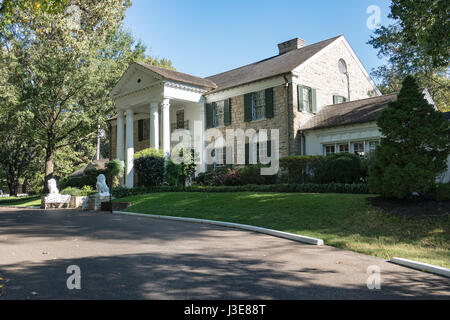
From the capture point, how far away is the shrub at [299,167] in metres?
16.8

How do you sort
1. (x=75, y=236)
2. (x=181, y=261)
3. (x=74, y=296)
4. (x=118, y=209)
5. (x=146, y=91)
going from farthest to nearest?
(x=146, y=91)
(x=118, y=209)
(x=75, y=236)
(x=181, y=261)
(x=74, y=296)

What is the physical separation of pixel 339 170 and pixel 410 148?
5.04m

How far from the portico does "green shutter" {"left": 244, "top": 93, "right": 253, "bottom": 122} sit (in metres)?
3.39

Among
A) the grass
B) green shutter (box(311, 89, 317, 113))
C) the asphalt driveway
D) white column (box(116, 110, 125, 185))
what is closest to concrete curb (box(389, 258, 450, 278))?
the asphalt driveway

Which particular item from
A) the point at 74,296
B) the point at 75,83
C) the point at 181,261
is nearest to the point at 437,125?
the point at 181,261

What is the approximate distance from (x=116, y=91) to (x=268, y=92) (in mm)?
12216

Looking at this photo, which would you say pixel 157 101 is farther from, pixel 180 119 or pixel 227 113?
pixel 227 113

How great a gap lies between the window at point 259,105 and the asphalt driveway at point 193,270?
46.6 ft

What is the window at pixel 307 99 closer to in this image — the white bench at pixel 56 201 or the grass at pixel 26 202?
the white bench at pixel 56 201

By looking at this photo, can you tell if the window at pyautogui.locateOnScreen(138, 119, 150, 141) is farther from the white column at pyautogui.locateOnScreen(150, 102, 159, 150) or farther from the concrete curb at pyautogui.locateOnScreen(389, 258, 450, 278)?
the concrete curb at pyautogui.locateOnScreen(389, 258, 450, 278)
